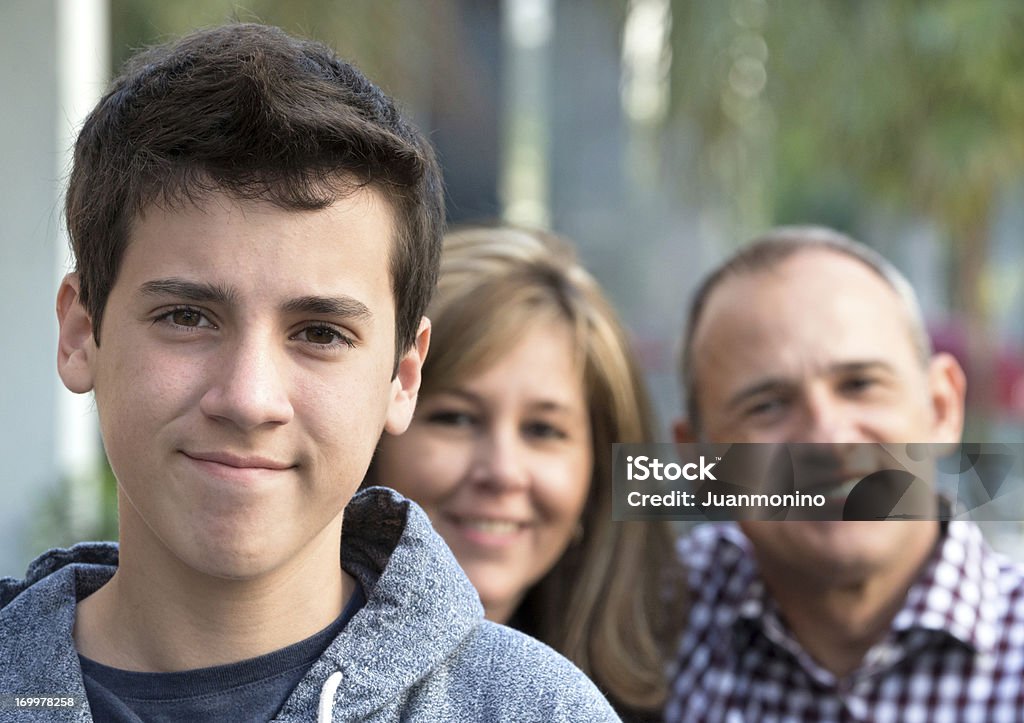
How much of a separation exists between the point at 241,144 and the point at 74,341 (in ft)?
1.05

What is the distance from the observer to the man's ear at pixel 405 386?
1.58 meters

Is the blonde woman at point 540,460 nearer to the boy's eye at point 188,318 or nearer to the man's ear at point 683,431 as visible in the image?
the man's ear at point 683,431

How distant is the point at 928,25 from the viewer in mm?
6270

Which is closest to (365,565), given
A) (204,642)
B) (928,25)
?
(204,642)

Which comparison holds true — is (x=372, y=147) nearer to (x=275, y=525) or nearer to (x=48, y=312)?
(x=275, y=525)

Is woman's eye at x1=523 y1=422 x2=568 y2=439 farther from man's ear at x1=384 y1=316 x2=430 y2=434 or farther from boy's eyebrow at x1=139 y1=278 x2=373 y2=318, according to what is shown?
boy's eyebrow at x1=139 y1=278 x2=373 y2=318

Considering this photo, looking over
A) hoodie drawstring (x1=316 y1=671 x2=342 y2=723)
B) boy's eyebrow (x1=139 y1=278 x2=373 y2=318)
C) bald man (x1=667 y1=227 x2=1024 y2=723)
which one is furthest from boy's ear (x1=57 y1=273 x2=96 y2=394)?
bald man (x1=667 y1=227 x2=1024 y2=723)

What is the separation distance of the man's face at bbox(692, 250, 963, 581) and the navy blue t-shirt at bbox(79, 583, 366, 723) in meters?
1.11

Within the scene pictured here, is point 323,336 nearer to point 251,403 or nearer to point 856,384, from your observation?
point 251,403

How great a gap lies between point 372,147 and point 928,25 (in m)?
5.41

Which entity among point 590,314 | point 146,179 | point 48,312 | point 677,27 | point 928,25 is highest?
point 928,25

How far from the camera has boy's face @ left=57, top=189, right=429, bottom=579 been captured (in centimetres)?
136

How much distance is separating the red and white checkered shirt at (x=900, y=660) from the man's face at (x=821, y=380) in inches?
4.0

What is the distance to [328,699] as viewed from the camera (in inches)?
56.0
